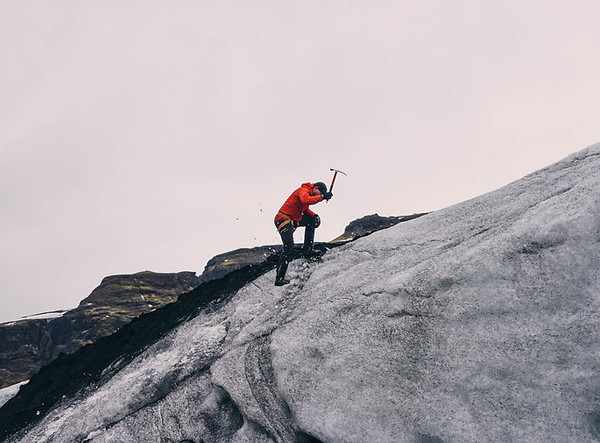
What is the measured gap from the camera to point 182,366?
13.3 metres

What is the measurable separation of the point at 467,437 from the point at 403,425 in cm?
128

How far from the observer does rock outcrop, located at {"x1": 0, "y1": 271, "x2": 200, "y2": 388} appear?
4085 inches

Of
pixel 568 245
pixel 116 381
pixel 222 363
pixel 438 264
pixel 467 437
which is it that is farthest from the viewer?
pixel 116 381

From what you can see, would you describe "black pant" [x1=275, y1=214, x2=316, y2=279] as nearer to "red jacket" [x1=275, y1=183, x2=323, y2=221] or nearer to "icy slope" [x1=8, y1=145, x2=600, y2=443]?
"red jacket" [x1=275, y1=183, x2=323, y2=221]

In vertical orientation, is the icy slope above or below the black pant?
below

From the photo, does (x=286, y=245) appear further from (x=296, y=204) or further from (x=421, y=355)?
(x=421, y=355)

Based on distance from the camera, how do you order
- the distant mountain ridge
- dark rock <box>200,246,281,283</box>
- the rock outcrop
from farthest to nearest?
dark rock <box>200,246,281,283</box> → the distant mountain ridge → the rock outcrop

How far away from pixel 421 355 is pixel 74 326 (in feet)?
386

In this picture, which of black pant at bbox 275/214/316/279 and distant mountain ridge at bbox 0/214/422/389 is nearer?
black pant at bbox 275/214/316/279

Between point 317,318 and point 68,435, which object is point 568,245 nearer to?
point 317,318

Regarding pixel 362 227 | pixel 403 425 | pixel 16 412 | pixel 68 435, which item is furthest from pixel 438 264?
pixel 362 227

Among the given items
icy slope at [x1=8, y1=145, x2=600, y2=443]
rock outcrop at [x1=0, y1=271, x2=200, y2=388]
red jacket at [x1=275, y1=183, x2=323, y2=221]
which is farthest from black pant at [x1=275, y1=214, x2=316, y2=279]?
rock outcrop at [x1=0, y1=271, x2=200, y2=388]

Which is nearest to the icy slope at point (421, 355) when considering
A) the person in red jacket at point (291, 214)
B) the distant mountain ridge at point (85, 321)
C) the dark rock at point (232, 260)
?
the person in red jacket at point (291, 214)

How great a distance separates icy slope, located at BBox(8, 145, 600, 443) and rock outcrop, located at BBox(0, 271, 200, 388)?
9395 centimetres
